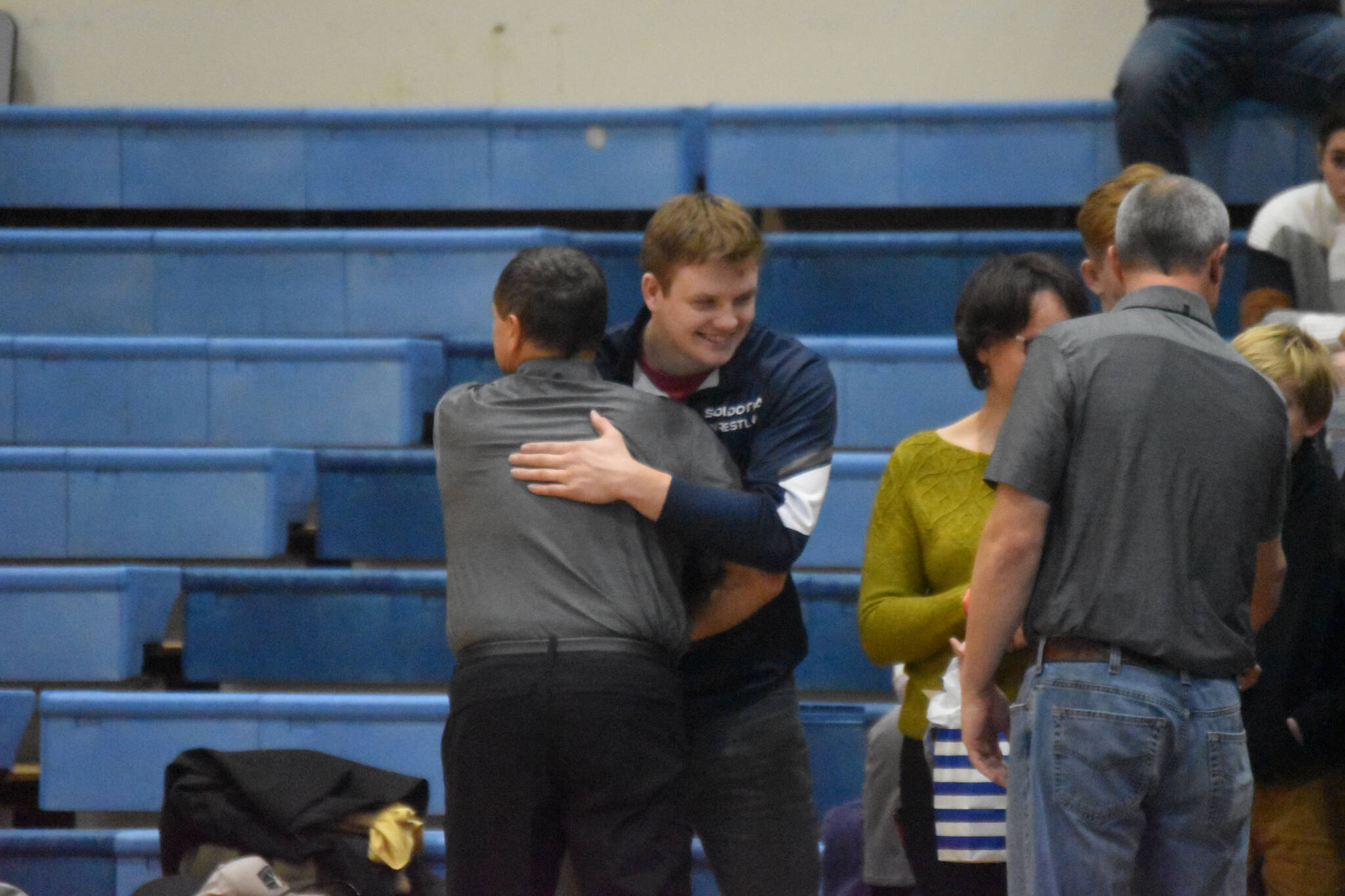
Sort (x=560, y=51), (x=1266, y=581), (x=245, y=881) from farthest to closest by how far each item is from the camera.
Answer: (x=560, y=51) → (x=245, y=881) → (x=1266, y=581)

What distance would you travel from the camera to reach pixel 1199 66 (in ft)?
11.1

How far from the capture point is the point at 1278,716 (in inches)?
80.6

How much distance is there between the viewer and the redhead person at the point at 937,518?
1.88 m

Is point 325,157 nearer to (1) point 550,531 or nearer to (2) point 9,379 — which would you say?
(2) point 9,379

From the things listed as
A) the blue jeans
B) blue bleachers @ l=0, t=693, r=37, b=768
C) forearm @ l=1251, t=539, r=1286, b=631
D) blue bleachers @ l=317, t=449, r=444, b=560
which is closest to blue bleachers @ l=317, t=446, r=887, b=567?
blue bleachers @ l=317, t=449, r=444, b=560

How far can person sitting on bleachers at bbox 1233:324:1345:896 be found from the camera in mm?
2010

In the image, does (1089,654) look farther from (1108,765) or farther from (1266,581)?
(1266,581)

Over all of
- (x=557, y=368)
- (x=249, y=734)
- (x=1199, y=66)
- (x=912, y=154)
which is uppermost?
(x=1199, y=66)

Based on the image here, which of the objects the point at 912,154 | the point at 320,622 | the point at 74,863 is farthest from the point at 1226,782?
the point at 912,154

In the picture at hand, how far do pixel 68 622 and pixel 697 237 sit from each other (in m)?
1.86

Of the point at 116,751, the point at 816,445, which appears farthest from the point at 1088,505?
the point at 116,751

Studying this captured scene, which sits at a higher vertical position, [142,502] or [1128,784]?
[142,502]

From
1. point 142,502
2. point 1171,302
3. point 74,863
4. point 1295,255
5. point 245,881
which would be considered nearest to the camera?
point 1171,302

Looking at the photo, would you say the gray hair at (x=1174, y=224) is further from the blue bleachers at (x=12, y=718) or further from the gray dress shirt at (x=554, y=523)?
the blue bleachers at (x=12, y=718)
